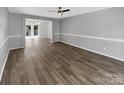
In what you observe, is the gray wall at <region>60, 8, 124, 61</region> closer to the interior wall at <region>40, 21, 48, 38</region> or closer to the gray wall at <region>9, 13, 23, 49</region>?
the gray wall at <region>9, 13, 23, 49</region>

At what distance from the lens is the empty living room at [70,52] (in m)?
2.83

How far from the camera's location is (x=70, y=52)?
5.93 metres

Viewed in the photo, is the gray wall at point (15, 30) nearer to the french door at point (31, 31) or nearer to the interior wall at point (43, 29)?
the french door at point (31, 31)

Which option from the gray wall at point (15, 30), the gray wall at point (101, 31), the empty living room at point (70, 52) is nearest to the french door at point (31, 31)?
the empty living room at point (70, 52)

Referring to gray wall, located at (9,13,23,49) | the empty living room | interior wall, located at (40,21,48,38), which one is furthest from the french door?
gray wall, located at (9,13,23,49)

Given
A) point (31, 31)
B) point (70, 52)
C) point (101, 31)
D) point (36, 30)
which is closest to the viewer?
point (101, 31)

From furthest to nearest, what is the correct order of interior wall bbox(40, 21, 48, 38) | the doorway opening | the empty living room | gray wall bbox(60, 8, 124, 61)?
1. interior wall bbox(40, 21, 48, 38)
2. the doorway opening
3. gray wall bbox(60, 8, 124, 61)
4. the empty living room

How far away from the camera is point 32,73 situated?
10.2ft

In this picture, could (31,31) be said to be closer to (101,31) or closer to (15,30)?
(15,30)

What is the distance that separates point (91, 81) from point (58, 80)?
0.89m

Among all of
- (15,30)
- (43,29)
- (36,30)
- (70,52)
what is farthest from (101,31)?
(36,30)

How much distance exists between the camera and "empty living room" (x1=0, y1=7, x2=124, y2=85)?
2832 mm

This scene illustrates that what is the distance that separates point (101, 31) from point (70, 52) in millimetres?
2095
